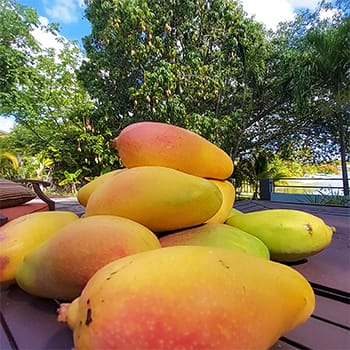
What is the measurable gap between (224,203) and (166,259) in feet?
1.03

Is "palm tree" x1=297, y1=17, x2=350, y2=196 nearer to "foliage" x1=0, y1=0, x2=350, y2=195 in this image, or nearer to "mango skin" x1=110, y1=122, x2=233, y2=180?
"foliage" x1=0, y1=0, x2=350, y2=195

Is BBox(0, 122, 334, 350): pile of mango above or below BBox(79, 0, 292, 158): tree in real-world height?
below

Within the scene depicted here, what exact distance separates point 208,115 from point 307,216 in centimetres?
571

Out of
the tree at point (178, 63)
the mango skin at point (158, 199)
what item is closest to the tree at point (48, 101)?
the tree at point (178, 63)

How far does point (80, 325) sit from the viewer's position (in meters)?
0.24

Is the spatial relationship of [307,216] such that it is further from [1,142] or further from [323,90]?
[1,142]

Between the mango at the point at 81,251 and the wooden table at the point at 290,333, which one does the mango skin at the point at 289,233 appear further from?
the mango at the point at 81,251

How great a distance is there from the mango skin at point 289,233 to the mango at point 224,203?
0.03 metres

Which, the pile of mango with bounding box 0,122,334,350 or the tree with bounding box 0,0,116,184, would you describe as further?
the tree with bounding box 0,0,116,184

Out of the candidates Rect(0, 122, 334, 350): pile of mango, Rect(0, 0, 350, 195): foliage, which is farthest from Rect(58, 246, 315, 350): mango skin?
Rect(0, 0, 350, 195): foliage

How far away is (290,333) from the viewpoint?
339mm

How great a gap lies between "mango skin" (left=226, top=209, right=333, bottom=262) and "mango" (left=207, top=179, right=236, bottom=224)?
3 cm

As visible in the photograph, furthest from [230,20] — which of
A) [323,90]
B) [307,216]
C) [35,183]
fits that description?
[307,216]

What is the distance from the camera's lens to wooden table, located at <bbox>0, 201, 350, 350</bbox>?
330mm
